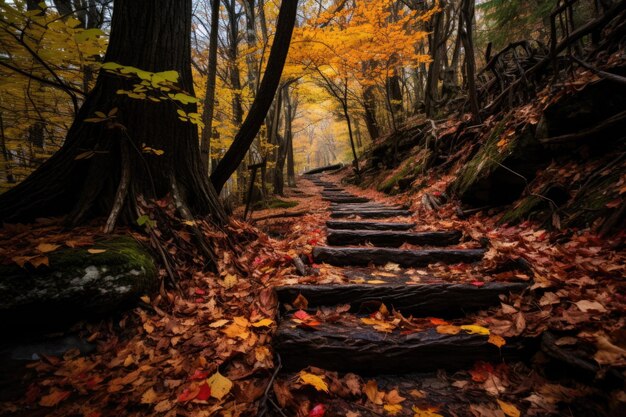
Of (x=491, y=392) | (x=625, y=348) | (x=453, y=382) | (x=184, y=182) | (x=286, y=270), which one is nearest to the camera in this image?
(x=625, y=348)

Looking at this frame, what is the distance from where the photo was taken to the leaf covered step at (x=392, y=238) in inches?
144

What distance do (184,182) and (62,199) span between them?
1.12 metres

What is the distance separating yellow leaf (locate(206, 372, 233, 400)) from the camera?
5.07 feet

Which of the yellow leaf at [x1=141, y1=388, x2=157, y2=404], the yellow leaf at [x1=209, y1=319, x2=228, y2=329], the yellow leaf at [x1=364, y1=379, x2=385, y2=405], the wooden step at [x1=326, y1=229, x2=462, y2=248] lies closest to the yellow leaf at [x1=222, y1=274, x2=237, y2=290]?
the yellow leaf at [x1=209, y1=319, x2=228, y2=329]

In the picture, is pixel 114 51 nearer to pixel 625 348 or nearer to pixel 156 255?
pixel 156 255

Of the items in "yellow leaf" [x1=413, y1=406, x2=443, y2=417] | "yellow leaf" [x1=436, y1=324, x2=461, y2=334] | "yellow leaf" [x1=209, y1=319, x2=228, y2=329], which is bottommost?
"yellow leaf" [x1=413, y1=406, x2=443, y2=417]

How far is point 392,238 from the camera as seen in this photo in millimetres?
3770

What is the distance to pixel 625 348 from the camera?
4.54ft

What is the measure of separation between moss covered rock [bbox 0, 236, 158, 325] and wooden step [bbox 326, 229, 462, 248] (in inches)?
91.0

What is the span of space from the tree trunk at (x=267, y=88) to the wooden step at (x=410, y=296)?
2118 mm

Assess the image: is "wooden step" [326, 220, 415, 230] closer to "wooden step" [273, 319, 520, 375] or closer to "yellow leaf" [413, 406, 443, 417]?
"wooden step" [273, 319, 520, 375]

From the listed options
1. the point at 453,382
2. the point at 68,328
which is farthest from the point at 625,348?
the point at 68,328

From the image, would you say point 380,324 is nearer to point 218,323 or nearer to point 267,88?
point 218,323

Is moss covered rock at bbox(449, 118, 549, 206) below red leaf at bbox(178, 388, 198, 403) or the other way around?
the other way around
